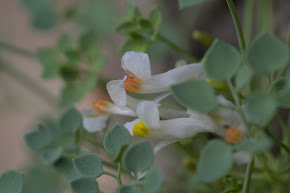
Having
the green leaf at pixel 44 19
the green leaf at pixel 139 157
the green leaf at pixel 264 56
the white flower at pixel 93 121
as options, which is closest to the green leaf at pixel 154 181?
the green leaf at pixel 139 157

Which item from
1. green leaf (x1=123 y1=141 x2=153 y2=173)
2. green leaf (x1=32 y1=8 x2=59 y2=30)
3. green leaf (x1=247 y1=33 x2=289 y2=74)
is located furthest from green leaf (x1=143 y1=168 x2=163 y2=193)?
green leaf (x1=32 y1=8 x2=59 y2=30)

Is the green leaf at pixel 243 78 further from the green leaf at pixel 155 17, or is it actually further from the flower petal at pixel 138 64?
the green leaf at pixel 155 17

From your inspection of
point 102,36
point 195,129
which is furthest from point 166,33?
point 195,129

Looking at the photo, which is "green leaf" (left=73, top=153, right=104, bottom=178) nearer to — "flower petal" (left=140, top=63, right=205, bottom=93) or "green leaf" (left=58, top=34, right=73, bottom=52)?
"flower petal" (left=140, top=63, right=205, bottom=93)

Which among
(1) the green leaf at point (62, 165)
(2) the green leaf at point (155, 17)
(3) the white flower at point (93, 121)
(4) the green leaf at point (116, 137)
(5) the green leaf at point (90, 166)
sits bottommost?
(1) the green leaf at point (62, 165)

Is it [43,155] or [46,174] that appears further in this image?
[46,174]

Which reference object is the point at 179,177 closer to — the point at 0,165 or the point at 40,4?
the point at 40,4

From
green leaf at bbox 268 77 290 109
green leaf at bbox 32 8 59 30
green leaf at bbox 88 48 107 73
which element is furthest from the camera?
green leaf at bbox 32 8 59 30
